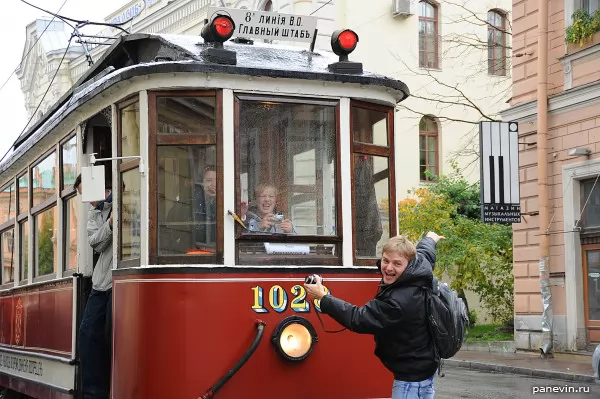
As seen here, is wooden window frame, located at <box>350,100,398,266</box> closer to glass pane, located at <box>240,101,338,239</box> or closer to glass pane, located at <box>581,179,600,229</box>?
glass pane, located at <box>240,101,338,239</box>

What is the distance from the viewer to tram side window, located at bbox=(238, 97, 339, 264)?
679 centimetres

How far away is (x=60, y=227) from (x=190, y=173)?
2.15m

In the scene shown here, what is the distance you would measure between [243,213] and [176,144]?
2.01 ft

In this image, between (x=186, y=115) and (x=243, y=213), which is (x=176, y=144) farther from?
(x=243, y=213)

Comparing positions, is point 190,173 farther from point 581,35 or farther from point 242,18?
point 581,35

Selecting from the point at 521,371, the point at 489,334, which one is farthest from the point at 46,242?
the point at 489,334

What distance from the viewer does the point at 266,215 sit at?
22.3 feet

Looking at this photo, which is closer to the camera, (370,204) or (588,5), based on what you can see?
(370,204)

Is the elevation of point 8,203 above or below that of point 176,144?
below

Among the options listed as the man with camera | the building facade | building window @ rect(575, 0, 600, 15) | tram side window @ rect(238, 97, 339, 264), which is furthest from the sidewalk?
the man with camera

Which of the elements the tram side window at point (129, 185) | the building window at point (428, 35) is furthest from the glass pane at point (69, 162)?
the building window at point (428, 35)

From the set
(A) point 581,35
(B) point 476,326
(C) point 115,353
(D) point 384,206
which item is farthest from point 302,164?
(B) point 476,326

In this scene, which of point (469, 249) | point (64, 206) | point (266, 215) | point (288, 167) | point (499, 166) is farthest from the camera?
point (469, 249)

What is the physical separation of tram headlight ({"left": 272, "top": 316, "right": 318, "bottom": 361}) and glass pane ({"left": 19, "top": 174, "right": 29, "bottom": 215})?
4204mm
